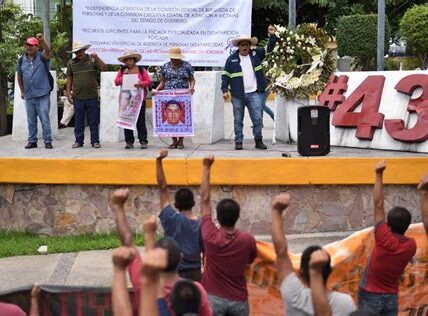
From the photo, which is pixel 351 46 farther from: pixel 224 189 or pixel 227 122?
Result: pixel 224 189

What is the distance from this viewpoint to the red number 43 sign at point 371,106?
1155 cm

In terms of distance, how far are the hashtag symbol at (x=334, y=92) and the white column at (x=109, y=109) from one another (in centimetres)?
333

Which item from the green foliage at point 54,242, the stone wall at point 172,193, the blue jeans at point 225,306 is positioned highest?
the blue jeans at point 225,306

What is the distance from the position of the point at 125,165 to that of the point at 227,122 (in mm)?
7033

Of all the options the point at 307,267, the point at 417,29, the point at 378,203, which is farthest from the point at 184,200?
the point at 417,29

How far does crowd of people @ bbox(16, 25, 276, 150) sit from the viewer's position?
477 inches

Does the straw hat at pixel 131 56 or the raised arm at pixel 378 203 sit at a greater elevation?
the straw hat at pixel 131 56

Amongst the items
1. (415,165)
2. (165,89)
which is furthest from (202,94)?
(415,165)

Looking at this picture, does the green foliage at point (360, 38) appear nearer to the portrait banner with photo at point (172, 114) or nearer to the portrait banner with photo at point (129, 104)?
the portrait banner with photo at point (172, 114)

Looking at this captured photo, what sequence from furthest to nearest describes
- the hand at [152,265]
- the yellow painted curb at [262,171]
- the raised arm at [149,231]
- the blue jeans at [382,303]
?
the yellow painted curb at [262,171]
the blue jeans at [382,303]
the raised arm at [149,231]
the hand at [152,265]

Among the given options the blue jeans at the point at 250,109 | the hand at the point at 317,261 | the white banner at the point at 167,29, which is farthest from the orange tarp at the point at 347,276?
the white banner at the point at 167,29

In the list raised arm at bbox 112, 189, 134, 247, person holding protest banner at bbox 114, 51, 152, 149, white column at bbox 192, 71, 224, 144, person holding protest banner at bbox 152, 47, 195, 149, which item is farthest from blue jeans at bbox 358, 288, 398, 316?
white column at bbox 192, 71, 224, 144


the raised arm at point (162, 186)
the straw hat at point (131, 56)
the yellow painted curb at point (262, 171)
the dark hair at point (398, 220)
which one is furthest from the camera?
the straw hat at point (131, 56)

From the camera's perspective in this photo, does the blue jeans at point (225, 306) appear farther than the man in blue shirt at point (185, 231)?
No
